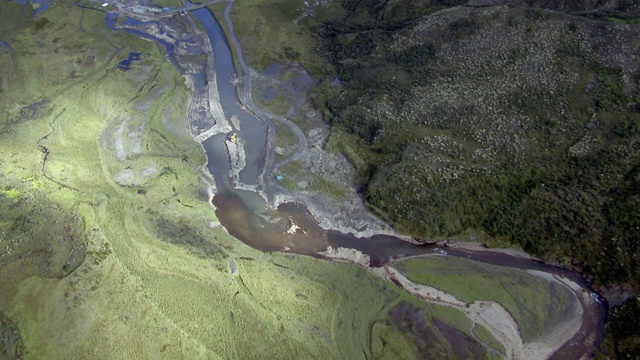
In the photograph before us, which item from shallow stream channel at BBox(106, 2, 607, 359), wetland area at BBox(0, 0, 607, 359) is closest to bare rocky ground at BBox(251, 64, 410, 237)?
wetland area at BBox(0, 0, 607, 359)

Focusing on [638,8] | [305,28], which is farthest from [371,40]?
[638,8]

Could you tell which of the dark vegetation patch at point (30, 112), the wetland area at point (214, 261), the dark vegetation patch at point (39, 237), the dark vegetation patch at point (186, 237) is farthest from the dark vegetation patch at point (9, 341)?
the dark vegetation patch at point (30, 112)

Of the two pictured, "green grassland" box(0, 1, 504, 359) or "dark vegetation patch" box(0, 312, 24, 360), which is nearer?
"dark vegetation patch" box(0, 312, 24, 360)

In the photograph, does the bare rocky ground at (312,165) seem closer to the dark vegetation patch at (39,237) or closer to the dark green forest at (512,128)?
the dark green forest at (512,128)

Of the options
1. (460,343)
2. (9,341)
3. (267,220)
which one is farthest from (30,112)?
(460,343)

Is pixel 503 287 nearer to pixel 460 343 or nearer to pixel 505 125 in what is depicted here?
pixel 460 343

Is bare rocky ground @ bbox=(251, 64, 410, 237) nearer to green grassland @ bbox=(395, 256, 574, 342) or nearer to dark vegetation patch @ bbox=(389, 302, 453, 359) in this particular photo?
green grassland @ bbox=(395, 256, 574, 342)
